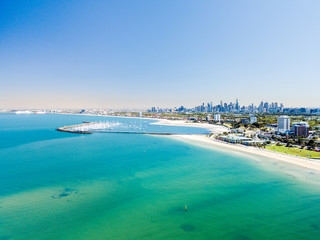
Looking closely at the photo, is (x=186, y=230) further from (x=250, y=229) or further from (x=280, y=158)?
(x=280, y=158)

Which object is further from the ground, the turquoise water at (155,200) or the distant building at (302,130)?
the distant building at (302,130)

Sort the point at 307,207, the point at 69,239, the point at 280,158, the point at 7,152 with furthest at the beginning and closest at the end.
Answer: the point at 7,152 < the point at 280,158 < the point at 307,207 < the point at 69,239

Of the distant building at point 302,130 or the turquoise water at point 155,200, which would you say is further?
the distant building at point 302,130

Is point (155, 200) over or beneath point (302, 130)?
beneath

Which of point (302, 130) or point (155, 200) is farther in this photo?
point (302, 130)

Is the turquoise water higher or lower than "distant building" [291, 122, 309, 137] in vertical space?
lower

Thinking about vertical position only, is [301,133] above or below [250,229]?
above

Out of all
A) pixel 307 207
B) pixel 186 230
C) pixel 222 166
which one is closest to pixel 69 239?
pixel 186 230

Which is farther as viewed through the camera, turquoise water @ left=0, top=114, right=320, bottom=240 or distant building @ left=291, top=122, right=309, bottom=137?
distant building @ left=291, top=122, right=309, bottom=137
